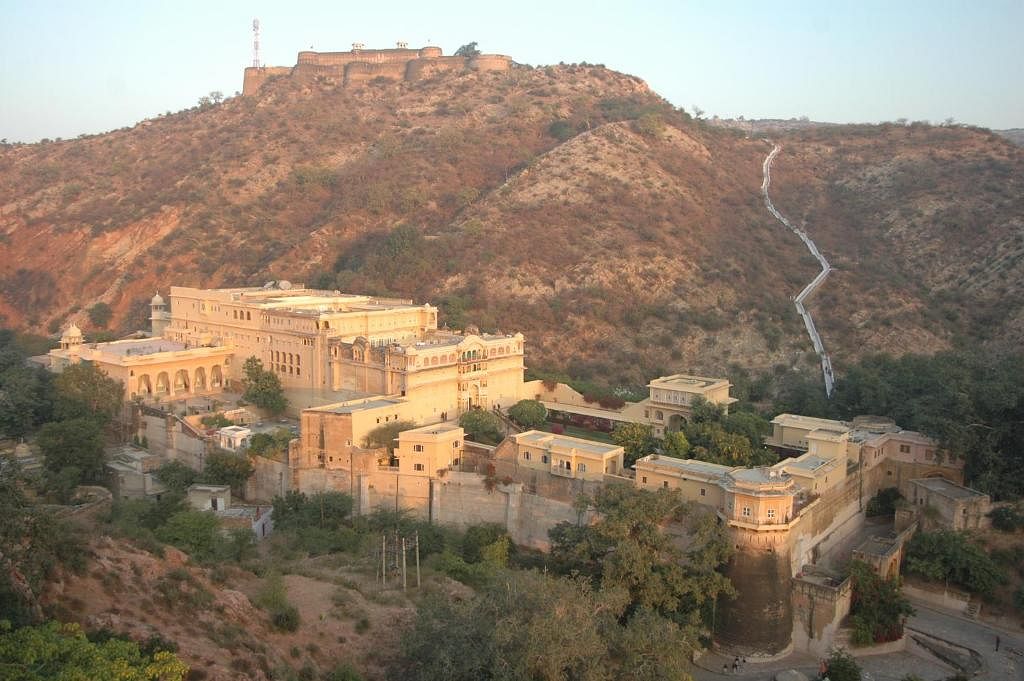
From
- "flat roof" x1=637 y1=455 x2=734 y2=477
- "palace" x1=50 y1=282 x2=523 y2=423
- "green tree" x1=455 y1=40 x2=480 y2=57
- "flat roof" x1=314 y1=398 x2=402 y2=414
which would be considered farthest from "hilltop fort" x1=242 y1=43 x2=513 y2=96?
"flat roof" x1=637 y1=455 x2=734 y2=477

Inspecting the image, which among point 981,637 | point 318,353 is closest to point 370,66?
point 318,353

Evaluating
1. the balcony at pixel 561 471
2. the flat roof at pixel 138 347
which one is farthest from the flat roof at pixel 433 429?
the flat roof at pixel 138 347

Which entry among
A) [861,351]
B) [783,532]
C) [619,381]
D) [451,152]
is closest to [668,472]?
[783,532]

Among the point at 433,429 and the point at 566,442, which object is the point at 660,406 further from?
the point at 433,429

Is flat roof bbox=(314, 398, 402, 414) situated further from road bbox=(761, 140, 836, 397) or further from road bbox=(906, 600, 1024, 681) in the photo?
road bbox=(761, 140, 836, 397)

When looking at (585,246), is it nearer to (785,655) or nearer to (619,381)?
(619,381)

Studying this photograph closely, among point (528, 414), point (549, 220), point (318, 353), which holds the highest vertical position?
point (549, 220)

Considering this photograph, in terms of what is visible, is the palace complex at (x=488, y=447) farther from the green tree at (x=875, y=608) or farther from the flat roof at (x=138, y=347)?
the green tree at (x=875, y=608)
